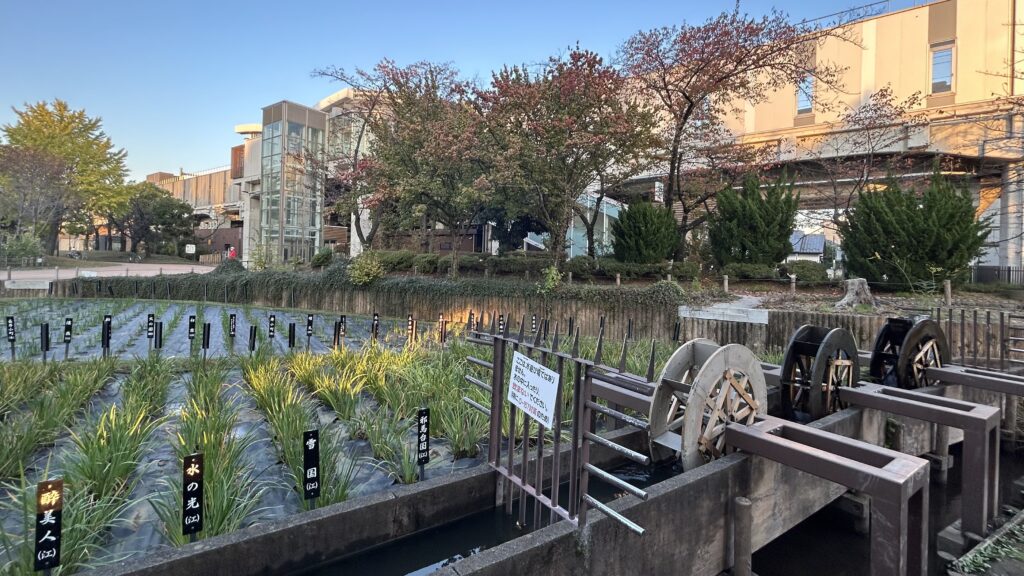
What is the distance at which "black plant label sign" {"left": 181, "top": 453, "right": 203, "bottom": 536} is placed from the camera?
299cm

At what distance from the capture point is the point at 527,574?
9.48ft

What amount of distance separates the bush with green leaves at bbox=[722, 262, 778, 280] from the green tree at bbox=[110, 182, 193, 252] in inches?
1782

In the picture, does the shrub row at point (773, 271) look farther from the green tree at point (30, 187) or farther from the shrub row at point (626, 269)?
the green tree at point (30, 187)

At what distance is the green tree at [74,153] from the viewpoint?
36.8 m

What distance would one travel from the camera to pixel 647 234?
692 inches

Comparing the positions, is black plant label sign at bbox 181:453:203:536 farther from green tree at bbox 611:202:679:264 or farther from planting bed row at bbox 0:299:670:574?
green tree at bbox 611:202:679:264

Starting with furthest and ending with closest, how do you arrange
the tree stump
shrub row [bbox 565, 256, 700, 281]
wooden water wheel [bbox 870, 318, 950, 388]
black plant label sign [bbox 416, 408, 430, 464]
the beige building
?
the beige building, shrub row [bbox 565, 256, 700, 281], the tree stump, wooden water wheel [bbox 870, 318, 950, 388], black plant label sign [bbox 416, 408, 430, 464]

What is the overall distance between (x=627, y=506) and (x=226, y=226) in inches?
2356

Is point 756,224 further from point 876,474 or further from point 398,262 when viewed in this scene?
point 876,474

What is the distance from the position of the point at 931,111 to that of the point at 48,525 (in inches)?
1126

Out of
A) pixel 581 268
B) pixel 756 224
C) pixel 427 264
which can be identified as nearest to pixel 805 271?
pixel 756 224

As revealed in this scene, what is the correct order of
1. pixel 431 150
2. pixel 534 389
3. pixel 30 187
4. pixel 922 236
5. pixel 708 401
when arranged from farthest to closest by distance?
pixel 30 187 < pixel 431 150 < pixel 922 236 < pixel 708 401 < pixel 534 389

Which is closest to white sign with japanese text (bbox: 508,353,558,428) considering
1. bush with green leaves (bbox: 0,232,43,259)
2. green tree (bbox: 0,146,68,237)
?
bush with green leaves (bbox: 0,232,43,259)

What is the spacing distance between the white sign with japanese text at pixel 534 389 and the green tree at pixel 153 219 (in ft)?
161
